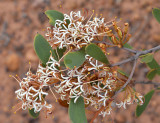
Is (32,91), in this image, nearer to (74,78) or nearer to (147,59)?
(74,78)

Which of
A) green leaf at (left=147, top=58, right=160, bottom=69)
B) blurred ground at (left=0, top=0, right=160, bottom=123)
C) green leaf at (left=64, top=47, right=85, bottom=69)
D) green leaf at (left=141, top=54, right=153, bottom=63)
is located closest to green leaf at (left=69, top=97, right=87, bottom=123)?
green leaf at (left=64, top=47, right=85, bottom=69)

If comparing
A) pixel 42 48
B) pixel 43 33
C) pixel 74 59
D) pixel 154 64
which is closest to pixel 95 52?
pixel 74 59

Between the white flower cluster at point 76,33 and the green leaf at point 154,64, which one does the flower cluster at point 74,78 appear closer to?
the white flower cluster at point 76,33

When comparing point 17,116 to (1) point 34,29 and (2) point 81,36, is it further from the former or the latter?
(2) point 81,36

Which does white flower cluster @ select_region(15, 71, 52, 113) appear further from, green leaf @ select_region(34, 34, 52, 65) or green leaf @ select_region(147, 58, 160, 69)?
green leaf @ select_region(147, 58, 160, 69)

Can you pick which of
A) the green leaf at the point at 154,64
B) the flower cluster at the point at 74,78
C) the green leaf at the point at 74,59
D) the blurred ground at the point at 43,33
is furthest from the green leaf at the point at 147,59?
the blurred ground at the point at 43,33

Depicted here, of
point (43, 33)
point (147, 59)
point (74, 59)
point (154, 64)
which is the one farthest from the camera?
point (43, 33)

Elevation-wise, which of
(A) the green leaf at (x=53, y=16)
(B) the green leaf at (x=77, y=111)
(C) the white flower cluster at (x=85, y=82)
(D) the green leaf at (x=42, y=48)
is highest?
(A) the green leaf at (x=53, y=16)
